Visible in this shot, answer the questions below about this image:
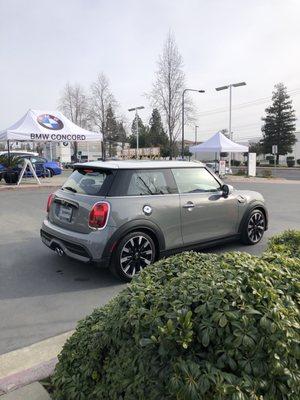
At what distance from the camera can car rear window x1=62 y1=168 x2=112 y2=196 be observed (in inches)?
206

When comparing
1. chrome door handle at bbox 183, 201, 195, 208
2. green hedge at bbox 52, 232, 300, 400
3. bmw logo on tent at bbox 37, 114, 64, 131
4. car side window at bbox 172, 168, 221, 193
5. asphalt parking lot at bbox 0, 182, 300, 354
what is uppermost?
bmw logo on tent at bbox 37, 114, 64, 131

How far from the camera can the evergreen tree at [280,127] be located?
205 feet

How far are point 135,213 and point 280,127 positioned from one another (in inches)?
2439

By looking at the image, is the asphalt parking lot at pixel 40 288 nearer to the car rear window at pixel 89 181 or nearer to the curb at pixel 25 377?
the curb at pixel 25 377

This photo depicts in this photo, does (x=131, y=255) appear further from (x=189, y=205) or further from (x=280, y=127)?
(x=280, y=127)

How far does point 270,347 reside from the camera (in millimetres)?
1825

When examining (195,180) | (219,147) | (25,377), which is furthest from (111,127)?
(25,377)

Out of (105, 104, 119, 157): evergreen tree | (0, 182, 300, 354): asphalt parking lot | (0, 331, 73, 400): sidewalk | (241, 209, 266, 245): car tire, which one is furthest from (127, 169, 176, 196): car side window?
(105, 104, 119, 157): evergreen tree

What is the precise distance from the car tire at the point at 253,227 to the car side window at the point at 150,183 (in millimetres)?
1801

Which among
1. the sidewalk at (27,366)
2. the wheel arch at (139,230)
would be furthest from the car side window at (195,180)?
the sidewalk at (27,366)

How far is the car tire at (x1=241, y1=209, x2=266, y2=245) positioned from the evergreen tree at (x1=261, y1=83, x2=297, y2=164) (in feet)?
193

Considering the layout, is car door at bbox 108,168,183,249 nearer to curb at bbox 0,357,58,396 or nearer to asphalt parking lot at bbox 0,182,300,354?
asphalt parking lot at bbox 0,182,300,354

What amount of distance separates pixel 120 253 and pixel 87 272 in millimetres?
785

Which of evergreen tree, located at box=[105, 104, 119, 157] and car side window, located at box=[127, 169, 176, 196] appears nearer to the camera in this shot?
car side window, located at box=[127, 169, 176, 196]
